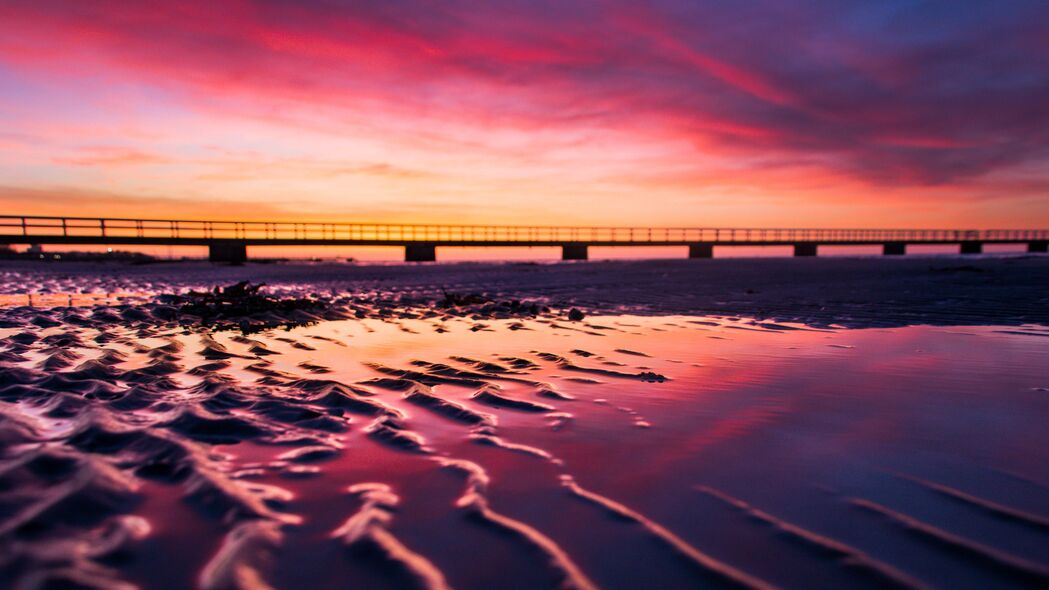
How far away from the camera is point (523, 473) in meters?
2.17

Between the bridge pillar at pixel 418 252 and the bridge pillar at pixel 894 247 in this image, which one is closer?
the bridge pillar at pixel 418 252

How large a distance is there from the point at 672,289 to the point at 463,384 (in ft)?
30.5

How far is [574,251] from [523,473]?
45211 millimetres

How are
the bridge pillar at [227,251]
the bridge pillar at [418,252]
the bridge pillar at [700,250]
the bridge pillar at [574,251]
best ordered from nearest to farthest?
the bridge pillar at [227,251] → the bridge pillar at [418,252] → the bridge pillar at [574,251] → the bridge pillar at [700,250]

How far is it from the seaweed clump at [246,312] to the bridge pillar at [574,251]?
3875cm

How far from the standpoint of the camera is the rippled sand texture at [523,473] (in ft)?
4.91

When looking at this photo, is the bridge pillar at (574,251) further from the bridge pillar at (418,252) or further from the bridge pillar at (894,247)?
the bridge pillar at (894,247)

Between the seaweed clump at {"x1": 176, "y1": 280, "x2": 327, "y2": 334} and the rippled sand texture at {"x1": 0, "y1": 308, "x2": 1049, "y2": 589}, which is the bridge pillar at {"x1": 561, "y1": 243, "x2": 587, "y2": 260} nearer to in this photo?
the seaweed clump at {"x1": 176, "y1": 280, "x2": 327, "y2": 334}

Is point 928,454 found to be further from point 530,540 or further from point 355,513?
point 355,513

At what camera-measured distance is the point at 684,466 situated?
87.8 inches

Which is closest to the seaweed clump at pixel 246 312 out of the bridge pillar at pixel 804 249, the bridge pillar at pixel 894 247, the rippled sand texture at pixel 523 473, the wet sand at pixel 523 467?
the wet sand at pixel 523 467

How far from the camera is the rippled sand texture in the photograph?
150 cm

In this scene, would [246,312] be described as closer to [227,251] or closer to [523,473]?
[523,473]

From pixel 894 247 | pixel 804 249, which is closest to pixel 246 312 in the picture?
pixel 804 249
